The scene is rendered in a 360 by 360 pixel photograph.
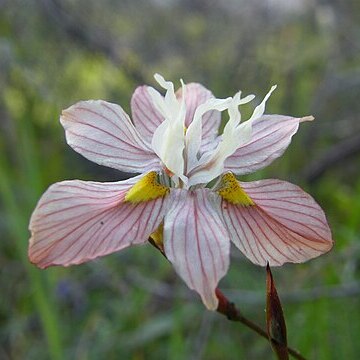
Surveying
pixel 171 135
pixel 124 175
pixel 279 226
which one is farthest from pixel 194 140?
pixel 124 175

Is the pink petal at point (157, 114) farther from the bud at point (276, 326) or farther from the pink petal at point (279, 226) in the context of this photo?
the bud at point (276, 326)

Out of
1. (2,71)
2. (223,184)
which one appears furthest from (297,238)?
(2,71)

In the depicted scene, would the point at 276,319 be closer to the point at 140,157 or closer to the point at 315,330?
the point at 140,157

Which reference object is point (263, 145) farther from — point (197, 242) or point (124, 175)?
point (124, 175)

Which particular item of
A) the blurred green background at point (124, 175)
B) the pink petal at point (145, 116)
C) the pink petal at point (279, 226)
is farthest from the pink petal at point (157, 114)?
the blurred green background at point (124, 175)

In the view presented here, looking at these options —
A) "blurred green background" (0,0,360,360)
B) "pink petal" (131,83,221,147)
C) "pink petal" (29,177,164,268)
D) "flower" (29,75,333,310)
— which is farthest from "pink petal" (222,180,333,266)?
"blurred green background" (0,0,360,360)
